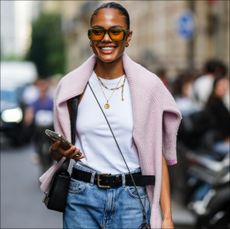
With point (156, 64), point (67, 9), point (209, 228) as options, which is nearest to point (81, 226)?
point (209, 228)

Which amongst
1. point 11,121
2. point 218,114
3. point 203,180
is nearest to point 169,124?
point 203,180

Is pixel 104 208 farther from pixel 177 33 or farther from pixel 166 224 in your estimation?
pixel 177 33

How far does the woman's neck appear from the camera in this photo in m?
4.07

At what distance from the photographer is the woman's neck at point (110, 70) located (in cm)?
407

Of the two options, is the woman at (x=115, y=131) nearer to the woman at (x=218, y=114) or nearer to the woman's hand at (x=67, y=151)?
the woman's hand at (x=67, y=151)

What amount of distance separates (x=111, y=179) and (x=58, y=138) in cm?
34

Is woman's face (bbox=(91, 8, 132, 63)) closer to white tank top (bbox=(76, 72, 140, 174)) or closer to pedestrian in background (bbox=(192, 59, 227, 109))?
white tank top (bbox=(76, 72, 140, 174))

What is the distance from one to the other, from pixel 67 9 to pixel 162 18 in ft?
222

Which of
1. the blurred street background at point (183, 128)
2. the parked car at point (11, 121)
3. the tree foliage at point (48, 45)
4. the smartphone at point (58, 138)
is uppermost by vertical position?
the smartphone at point (58, 138)

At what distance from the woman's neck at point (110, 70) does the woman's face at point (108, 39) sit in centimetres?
4

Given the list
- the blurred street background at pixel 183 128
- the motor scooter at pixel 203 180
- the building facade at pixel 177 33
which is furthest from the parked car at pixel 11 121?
the motor scooter at pixel 203 180

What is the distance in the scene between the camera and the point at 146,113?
13.1ft

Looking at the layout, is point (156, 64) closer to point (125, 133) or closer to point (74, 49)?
point (125, 133)

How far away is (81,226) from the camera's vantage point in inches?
157
